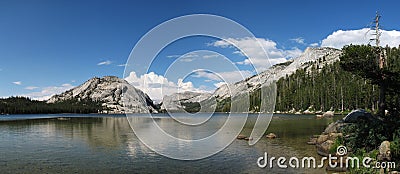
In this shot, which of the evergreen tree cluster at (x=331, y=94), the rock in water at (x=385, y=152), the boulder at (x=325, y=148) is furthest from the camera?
the evergreen tree cluster at (x=331, y=94)

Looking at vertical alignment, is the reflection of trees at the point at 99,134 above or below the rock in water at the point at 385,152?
below

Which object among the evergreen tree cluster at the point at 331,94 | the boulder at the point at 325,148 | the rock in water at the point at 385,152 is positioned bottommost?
the boulder at the point at 325,148

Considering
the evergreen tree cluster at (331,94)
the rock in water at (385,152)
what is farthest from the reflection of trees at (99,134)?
the evergreen tree cluster at (331,94)

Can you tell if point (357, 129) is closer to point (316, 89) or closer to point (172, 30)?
point (172, 30)

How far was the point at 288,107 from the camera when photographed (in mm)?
179375

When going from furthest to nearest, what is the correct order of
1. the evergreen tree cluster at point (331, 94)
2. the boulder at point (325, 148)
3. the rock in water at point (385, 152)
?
the evergreen tree cluster at point (331, 94) < the boulder at point (325, 148) < the rock in water at point (385, 152)

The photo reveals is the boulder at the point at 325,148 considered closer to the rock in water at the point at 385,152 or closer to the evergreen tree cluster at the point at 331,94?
the rock in water at the point at 385,152

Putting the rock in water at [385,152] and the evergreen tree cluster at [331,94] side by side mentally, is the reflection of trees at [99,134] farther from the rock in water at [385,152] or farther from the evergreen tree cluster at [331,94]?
the evergreen tree cluster at [331,94]

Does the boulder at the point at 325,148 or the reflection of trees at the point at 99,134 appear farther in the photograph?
the reflection of trees at the point at 99,134

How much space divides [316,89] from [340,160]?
147 metres

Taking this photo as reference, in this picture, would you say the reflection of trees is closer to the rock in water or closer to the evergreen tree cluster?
the rock in water

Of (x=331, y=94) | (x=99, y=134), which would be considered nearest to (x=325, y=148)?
(x=99, y=134)

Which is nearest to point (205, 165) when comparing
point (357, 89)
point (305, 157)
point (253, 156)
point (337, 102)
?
point (253, 156)

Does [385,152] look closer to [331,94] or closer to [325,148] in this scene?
[325,148]
